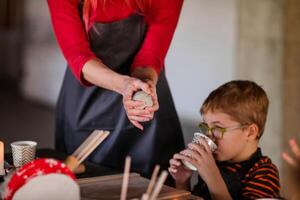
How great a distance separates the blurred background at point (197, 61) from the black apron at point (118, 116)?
0.10 meters

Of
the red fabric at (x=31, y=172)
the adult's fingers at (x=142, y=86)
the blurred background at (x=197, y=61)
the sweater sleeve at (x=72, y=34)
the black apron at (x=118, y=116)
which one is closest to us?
the red fabric at (x=31, y=172)

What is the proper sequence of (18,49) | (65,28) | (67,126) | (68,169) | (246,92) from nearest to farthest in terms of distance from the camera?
(68,169) → (246,92) → (65,28) → (67,126) → (18,49)

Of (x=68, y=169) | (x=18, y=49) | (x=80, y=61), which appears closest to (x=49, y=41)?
(x=18, y=49)

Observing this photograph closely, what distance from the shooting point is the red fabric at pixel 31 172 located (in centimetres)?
82

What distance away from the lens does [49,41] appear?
1850mm

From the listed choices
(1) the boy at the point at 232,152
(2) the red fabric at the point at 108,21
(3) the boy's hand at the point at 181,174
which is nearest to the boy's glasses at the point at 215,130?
(1) the boy at the point at 232,152

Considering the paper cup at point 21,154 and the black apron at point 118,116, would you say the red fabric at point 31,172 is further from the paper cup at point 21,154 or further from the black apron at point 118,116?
the black apron at point 118,116

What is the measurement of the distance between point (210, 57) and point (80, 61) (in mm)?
581

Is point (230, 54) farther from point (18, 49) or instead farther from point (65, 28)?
point (18, 49)

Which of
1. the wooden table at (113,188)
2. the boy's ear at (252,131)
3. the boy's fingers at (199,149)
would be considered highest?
the boy's ear at (252,131)

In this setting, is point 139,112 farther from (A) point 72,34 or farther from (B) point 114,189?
(A) point 72,34

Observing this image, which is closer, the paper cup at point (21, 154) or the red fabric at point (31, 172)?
the red fabric at point (31, 172)

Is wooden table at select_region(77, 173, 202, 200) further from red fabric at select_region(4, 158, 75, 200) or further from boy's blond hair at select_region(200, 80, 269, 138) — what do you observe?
boy's blond hair at select_region(200, 80, 269, 138)

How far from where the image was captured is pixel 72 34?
1493mm
